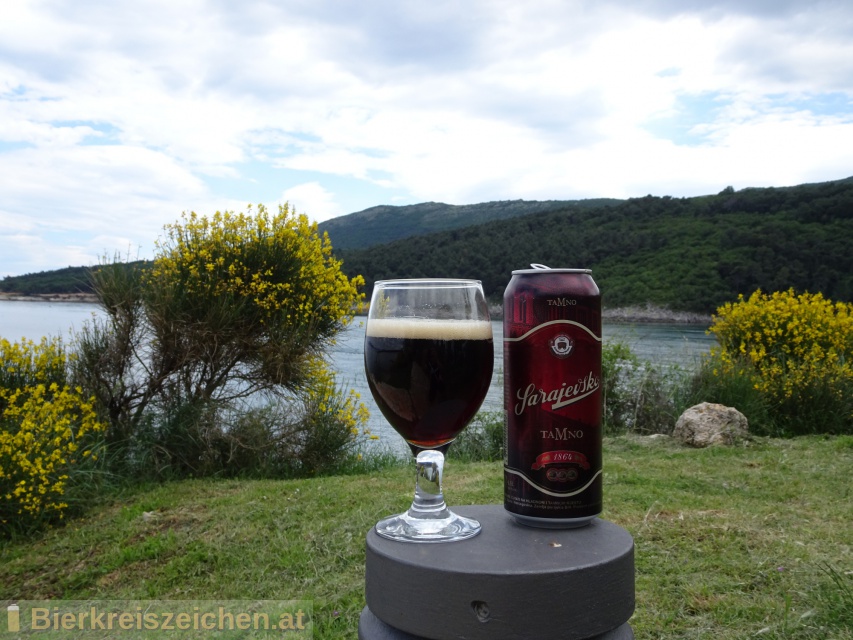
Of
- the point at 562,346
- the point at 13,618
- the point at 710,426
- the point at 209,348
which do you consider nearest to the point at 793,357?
the point at 710,426

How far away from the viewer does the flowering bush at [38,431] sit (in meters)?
4.37

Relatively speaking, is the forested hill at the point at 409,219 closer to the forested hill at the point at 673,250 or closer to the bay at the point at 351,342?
the forested hill at the point at 673,250

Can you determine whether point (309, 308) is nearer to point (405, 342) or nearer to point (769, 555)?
point (769, 555)

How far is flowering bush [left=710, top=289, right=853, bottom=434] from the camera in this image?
7.36 metres

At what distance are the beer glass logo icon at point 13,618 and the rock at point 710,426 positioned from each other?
5.42 m

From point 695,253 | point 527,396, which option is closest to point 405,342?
point 527,396

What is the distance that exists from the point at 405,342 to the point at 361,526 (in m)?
2.95

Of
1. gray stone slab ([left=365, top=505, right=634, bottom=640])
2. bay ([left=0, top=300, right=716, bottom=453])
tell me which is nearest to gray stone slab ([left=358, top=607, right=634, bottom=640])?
gray stone slab ([left=365, top=505, right=634, bottom=640])

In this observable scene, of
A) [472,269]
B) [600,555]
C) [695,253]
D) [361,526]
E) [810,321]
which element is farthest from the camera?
[695,253]

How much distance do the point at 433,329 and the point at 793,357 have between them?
27.7ft

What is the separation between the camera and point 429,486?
1.23 m

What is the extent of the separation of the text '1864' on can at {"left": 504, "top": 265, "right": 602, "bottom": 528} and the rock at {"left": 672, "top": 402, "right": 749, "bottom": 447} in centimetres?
567

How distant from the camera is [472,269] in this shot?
853 inches

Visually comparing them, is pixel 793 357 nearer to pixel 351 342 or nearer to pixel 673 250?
pixel 351 342
